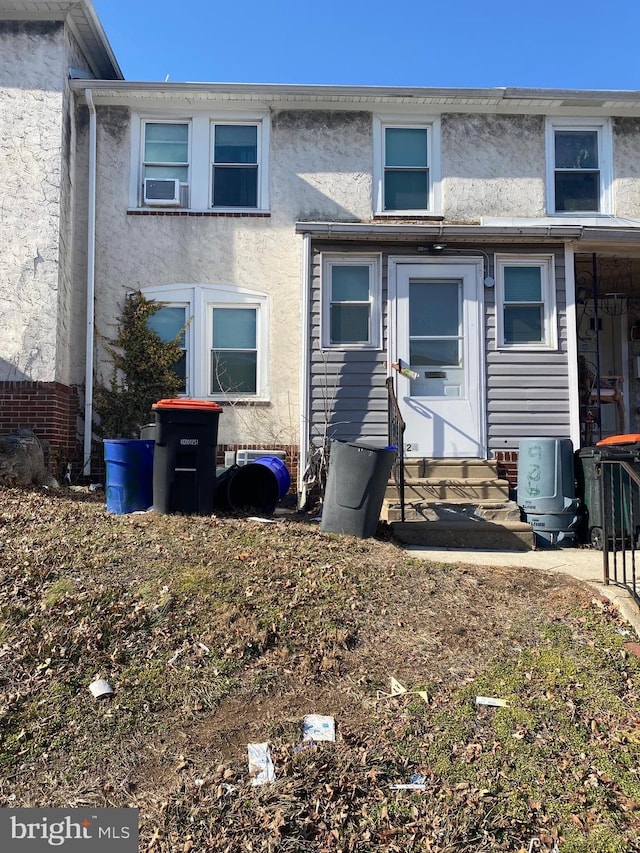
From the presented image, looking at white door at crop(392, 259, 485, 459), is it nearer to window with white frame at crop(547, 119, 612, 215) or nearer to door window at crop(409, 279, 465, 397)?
door window at crop(409, 279, 465, 397)

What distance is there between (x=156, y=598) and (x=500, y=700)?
7.23 feet

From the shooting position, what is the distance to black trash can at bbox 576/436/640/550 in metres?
6.96

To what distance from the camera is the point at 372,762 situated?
2.98m

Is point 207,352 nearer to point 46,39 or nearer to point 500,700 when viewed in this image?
point 46,39

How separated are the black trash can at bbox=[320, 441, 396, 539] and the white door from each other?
7.73 ft

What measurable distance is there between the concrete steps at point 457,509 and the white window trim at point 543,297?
1.75 meters

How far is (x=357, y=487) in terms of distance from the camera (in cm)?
616

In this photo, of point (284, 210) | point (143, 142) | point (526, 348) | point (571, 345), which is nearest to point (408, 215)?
point (284, 210)

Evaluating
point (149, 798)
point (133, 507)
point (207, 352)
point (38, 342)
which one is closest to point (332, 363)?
point (207, 352)

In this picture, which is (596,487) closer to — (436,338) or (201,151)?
(436,338)

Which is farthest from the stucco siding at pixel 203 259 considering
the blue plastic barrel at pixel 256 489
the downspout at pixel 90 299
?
the blue plastic barrel at pixel 256 489

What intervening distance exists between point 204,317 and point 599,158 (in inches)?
249
